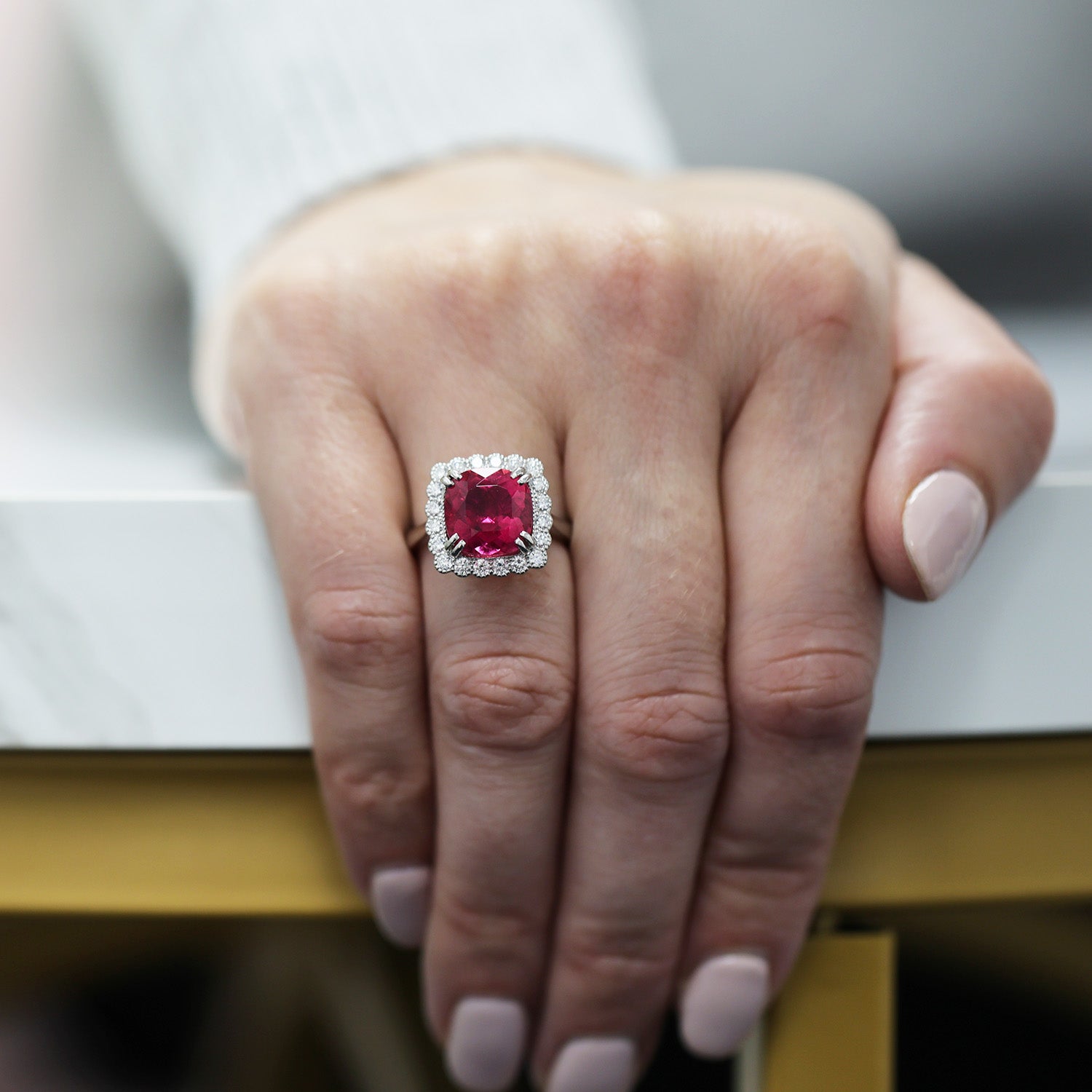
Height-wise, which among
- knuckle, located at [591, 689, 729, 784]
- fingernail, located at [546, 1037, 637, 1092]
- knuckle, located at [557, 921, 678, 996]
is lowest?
fingernail, located at [546, 1037, 637, 1092]

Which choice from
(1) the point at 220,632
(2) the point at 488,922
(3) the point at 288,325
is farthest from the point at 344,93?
(2) the point at 488,922

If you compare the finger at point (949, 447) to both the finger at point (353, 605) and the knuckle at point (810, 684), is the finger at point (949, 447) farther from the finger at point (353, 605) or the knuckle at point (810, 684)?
the finger at point (353, 605)

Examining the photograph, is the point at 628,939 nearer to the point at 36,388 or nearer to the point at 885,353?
the point at 885,353

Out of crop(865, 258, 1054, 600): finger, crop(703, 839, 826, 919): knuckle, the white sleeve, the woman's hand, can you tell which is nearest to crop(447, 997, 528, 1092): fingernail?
the woman's hand

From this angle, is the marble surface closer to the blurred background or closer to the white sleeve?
the blurred background

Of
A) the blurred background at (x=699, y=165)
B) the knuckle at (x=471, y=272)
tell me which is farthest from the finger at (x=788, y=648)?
the blurred background at (x=699, y=165)

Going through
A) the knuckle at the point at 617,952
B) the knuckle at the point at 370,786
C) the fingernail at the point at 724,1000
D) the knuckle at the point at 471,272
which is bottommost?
the fingernail at the point at 724,1000
